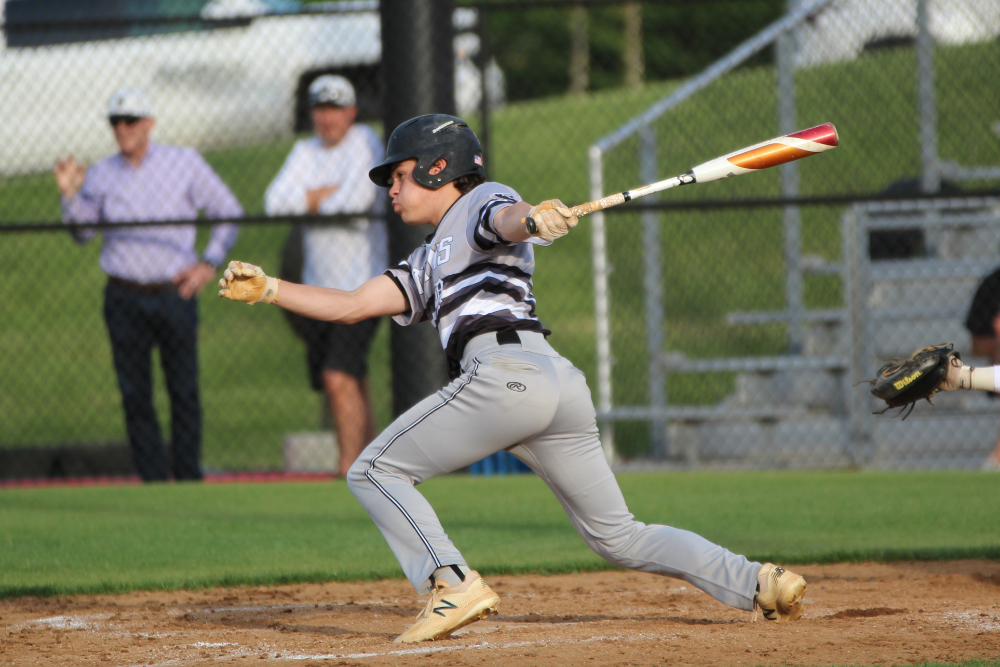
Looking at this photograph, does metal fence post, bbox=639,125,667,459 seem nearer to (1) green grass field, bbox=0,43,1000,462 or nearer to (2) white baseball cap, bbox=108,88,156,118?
(1) green grass field, bbox=0,43,1000,462

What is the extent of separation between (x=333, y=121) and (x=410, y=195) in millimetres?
4221

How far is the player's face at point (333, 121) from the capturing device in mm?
7699

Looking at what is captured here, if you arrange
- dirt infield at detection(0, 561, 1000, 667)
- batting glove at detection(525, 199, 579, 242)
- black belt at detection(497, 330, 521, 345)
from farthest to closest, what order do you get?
black belt at detection(497, 330, 521, 345) → dirt infield at detection(0, 561, 1000, 667) → batting glove at detection(525, 199, 579, 242)

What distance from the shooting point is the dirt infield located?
3.31 metres

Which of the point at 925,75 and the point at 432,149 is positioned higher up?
the point at 925,75

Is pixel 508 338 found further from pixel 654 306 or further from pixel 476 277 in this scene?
pixel 654 306

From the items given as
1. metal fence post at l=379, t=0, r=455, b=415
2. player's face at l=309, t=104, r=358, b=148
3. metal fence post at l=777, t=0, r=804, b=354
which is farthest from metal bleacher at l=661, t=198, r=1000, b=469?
player's face at l=309, t=104, r=358, b=148

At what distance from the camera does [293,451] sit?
351 inches

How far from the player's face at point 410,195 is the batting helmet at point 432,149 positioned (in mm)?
30

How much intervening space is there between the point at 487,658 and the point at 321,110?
5.18 metres

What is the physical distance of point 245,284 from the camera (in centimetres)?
339

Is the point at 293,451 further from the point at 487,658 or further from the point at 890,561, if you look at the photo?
the point at 487,658

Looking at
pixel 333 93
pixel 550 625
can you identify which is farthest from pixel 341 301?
pixel 333 93

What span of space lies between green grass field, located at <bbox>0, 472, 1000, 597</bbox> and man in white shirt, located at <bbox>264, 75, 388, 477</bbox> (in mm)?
580
